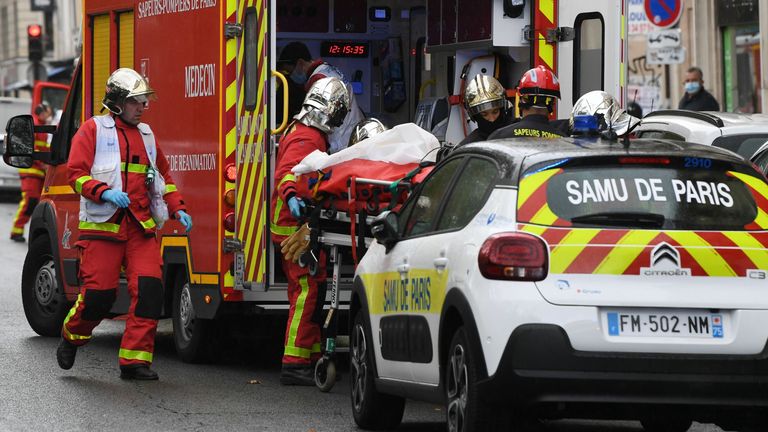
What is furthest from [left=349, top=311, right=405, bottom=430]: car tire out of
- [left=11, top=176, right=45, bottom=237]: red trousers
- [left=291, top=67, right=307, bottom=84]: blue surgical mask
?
[left=11, top=176, right=45, bottom=237]: red trousers

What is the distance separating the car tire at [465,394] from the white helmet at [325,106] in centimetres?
357

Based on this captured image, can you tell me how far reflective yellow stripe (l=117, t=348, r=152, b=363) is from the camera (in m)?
10.9

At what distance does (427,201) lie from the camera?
27.8 feet

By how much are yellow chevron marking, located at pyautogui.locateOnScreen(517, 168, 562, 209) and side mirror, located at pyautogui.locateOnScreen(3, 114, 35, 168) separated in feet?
20.8

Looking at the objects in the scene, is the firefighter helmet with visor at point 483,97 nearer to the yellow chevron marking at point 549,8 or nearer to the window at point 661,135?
the yellow chevron marking at point 549,8

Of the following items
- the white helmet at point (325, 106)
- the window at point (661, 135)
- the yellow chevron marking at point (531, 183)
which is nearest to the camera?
the yellow chevron marking at point (531, 183)

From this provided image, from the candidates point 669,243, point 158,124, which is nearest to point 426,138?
point 158,124

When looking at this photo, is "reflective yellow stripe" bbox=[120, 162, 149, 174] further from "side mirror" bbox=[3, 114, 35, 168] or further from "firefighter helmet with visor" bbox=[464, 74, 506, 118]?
"side mirror" bbox=[3, 114, 35, 168]

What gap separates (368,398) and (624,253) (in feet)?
7.08

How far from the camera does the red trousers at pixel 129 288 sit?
10.8m

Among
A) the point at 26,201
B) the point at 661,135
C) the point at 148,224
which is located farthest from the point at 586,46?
the point at 26,201

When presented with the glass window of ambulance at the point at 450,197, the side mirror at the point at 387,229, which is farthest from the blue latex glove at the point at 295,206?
the side mirror at the point at 387,229

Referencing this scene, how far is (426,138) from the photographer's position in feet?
34.6

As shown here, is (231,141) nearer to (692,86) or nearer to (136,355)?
(136,355)
